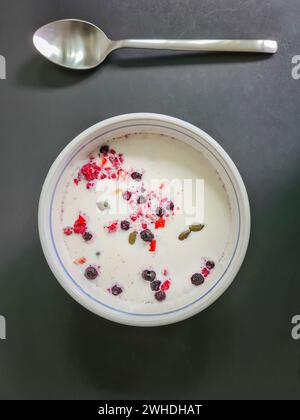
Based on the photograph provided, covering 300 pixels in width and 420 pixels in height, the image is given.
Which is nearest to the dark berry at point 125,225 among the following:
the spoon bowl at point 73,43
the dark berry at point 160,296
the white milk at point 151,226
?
the white milk at point 151,226

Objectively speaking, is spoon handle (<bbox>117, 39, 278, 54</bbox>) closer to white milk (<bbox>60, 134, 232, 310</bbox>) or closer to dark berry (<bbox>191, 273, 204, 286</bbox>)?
white milk (<bbox>60, 134, 232, 310</bbox>)

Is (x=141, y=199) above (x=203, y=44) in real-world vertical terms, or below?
below

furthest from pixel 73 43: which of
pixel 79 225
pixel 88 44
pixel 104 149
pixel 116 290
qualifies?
pixel 116 290

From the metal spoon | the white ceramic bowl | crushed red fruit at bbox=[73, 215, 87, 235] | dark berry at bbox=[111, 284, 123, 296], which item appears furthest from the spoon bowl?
dark berry at bbox=[111, 284, 123, 296]

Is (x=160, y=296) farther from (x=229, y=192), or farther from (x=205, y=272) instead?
(x=229, y=192)

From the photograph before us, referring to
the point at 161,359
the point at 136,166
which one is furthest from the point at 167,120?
the point at 161,359
